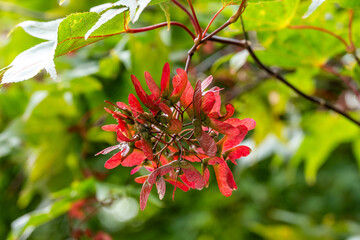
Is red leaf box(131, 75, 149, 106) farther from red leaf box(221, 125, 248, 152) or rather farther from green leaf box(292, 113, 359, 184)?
green leaf box(292, 113, 359, 184)

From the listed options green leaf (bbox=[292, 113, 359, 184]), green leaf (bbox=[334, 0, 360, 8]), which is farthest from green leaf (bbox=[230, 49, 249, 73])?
green leaf (bbox=[292, 113, 359, 184])

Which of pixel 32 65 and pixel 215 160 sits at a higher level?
pixel 32 65

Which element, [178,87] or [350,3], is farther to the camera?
[350,3]

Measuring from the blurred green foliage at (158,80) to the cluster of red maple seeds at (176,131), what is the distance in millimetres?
251

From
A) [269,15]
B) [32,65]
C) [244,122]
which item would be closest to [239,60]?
[269,15]

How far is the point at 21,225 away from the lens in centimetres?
72

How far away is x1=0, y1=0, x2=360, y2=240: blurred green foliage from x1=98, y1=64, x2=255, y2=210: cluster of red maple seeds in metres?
0.25

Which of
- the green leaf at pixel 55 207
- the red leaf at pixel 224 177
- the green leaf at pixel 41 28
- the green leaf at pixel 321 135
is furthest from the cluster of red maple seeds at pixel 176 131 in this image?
the green leaf at pixel 321 135

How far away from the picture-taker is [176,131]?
1.18 ft

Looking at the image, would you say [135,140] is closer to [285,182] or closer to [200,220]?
[200,220]

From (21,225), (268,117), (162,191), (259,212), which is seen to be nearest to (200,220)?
(259,212)

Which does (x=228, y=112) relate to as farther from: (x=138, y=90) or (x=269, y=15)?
(x=269, y=15)

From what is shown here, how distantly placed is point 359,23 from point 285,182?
3.07 ft

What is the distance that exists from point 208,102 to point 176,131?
0.04 meters
